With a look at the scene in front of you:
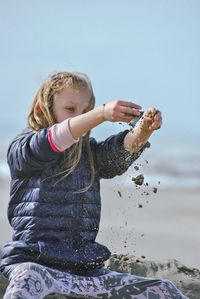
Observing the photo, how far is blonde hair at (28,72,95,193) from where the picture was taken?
3.11 m

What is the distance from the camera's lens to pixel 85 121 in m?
2.87

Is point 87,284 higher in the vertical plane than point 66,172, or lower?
lower

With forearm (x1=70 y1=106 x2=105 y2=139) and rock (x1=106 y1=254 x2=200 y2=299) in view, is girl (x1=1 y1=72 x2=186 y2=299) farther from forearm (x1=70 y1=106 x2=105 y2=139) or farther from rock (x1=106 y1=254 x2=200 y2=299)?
rock (x1=106 y1=254 x2=200 y2=299)

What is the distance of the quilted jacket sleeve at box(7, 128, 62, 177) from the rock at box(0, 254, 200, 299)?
3.44ft

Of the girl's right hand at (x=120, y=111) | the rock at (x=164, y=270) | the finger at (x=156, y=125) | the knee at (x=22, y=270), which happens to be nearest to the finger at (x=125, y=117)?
the girl's right hand at (x=120, y=111)

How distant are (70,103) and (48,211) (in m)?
0.36

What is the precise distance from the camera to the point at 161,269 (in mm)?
4188

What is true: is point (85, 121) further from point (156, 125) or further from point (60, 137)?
point (156, 125)

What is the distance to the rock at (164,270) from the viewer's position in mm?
4000

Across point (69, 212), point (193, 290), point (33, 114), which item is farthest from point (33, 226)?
point (193, 290)

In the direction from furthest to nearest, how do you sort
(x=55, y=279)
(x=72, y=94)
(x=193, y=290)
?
1. (x=193, y=290)
2. (x=72, y=94)
3. (x=55, y=279)

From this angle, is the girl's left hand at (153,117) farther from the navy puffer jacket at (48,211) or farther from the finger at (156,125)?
the navy puffer jacket at (48,211)

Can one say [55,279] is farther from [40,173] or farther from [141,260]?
[141,260]

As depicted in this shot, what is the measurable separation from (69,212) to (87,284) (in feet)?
0.77
